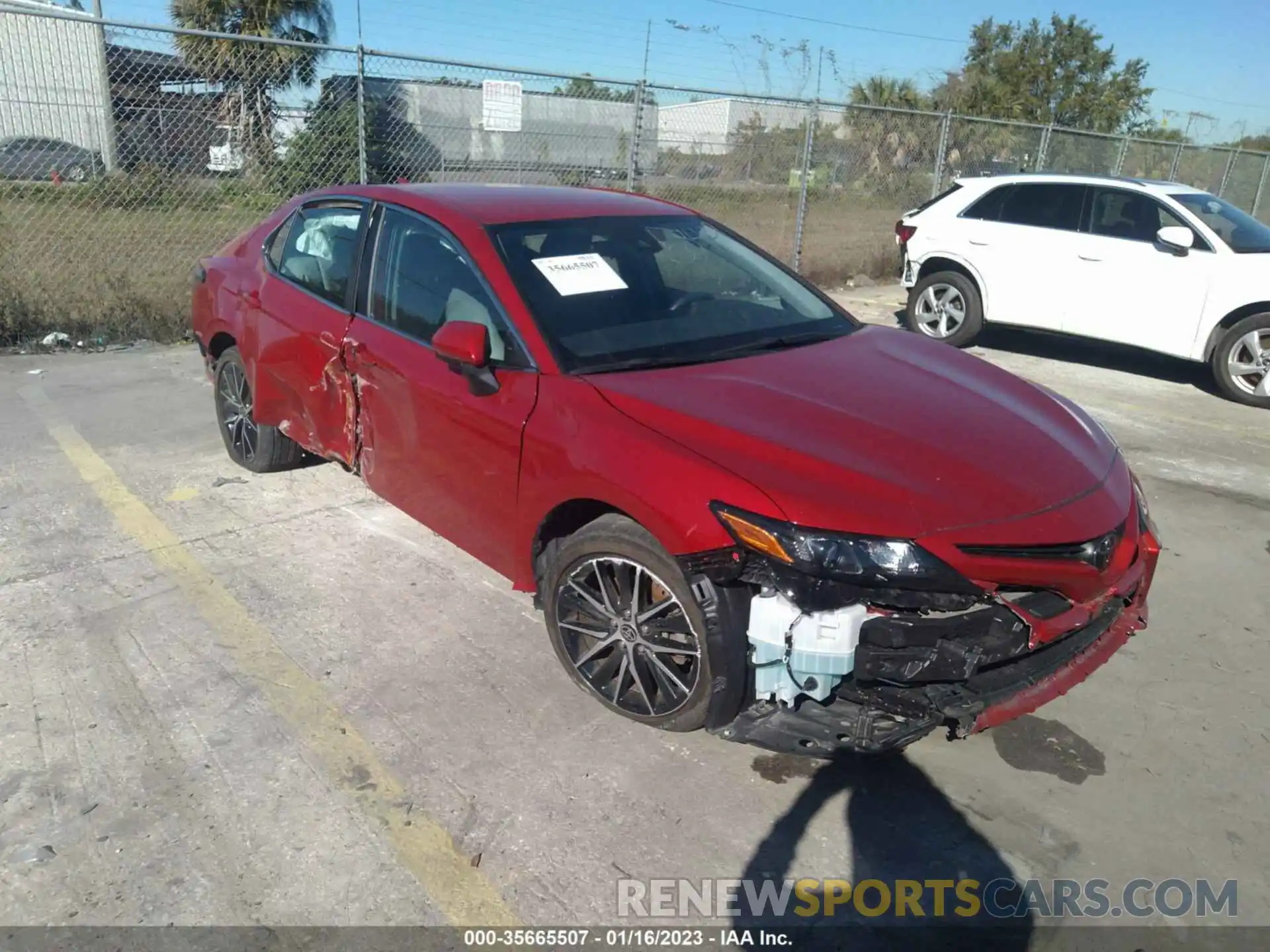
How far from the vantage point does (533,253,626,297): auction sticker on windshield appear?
3521mm

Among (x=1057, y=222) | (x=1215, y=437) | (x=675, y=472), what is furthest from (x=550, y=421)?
(x=1057, y=222)

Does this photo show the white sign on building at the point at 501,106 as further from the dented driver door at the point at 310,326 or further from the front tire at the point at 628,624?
the front tire at the point at 628,624

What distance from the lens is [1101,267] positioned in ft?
27.0

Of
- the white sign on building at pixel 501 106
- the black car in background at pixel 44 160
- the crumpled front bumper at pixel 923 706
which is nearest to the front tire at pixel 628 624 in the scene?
the crumpled front bumper at pixel 923 706

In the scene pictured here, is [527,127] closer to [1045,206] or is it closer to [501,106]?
[501,106]

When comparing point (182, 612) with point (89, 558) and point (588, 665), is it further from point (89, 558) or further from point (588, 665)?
point (588, 665)

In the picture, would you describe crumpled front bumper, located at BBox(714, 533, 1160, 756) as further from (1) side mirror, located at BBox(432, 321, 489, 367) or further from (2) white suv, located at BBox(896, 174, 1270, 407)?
(2) white suv, located at BBox(896, 174, 1270, 407)

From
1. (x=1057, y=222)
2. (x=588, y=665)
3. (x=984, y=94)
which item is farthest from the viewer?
(x=984, y=94)

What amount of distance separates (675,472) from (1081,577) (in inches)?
48.6

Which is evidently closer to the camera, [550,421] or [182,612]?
[550,421]

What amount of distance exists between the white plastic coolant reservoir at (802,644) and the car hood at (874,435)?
250 mm

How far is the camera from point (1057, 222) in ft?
28.2

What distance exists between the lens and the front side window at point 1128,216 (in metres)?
8.08

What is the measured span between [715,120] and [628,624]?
10846 mm
